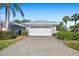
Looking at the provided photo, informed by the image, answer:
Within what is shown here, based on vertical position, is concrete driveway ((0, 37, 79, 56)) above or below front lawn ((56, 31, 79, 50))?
below

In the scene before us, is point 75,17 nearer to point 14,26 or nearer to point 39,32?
point 39,32

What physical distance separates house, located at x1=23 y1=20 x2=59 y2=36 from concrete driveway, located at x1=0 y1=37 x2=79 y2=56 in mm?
540

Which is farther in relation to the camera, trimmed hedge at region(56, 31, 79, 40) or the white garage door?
the white garage door

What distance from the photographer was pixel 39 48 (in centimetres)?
1413

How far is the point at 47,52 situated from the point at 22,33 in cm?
239

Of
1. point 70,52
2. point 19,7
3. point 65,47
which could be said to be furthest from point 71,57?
A: point 19,7

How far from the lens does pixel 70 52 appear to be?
13.1 meters

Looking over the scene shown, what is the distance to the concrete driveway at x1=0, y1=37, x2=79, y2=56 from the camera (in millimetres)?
12841

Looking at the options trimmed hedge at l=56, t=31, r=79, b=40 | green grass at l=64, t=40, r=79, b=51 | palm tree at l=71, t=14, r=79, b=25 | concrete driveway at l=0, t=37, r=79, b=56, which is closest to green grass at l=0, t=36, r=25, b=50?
concrete driveway at l=0, t=37, r=79, b=56

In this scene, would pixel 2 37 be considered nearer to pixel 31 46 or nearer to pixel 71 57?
pixel 31 46

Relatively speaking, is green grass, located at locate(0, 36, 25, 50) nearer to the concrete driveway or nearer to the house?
the concrete driveway

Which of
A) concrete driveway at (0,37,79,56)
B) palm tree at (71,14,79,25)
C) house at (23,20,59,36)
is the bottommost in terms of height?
concrete driveway at (0,37,79,56)

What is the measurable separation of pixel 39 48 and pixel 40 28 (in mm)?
3035

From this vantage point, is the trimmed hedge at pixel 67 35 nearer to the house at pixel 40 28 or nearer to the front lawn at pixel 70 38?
the front lawn at pixel 70 38
